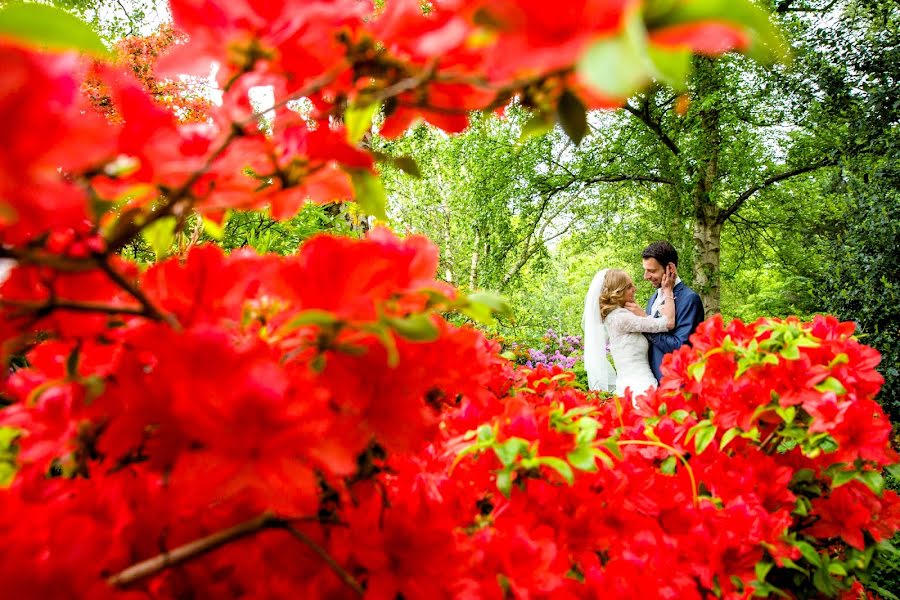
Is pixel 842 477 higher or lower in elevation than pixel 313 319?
lower

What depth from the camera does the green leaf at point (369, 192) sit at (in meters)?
0.58

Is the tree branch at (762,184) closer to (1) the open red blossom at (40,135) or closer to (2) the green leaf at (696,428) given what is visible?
(2) the green leaf at (696,428)

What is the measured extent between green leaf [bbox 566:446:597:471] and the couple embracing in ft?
10.9

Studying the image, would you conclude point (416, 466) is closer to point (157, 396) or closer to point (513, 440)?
point (513, 440)

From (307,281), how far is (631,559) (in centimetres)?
62

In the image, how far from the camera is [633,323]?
4320mm

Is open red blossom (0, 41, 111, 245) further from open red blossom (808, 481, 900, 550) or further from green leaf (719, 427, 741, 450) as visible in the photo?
open red blossom (808, 481, 900, 550)

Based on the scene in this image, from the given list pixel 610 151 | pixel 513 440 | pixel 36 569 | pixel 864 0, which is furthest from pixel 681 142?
pixel 36 569

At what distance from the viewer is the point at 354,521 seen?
0.61 m

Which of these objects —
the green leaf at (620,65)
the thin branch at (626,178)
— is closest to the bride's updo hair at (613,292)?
the green leaf at (620,65)

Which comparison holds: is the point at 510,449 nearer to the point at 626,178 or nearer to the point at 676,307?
the point at 676,307

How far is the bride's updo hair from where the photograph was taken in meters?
4.64

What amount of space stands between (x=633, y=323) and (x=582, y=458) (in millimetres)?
3700

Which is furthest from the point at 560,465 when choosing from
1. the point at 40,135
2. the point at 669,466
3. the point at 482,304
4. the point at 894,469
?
the point at 894,469
